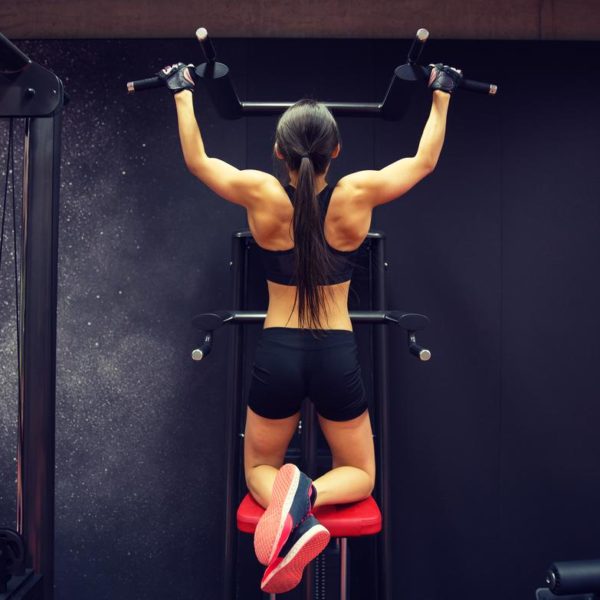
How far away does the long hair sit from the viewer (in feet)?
6.09

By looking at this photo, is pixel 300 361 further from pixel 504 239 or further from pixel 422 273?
pixel 504 239

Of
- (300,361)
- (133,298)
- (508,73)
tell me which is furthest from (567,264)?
(133,298)

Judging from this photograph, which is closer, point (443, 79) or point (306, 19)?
point (443, 79)

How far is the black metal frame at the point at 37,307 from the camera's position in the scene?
5.68 feet

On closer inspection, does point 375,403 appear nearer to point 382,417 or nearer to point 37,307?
point 382,417

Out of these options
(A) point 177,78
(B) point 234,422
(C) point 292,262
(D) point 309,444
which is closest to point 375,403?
(D) point 309,444

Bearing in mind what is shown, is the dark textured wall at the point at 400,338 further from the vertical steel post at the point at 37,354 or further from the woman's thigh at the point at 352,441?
the vertical steel post at the point at 37,354

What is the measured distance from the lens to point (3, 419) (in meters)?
2.93

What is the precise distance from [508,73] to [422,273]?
1063 millimetres

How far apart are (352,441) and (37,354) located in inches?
40.3

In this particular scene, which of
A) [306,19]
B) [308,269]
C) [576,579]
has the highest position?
[306,19]

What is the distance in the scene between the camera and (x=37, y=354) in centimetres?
174

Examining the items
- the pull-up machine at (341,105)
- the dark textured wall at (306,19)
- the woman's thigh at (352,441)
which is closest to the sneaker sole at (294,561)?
the woman's thigh at (352,441)

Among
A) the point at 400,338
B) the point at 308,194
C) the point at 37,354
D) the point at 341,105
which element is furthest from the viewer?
the point at 400,338
